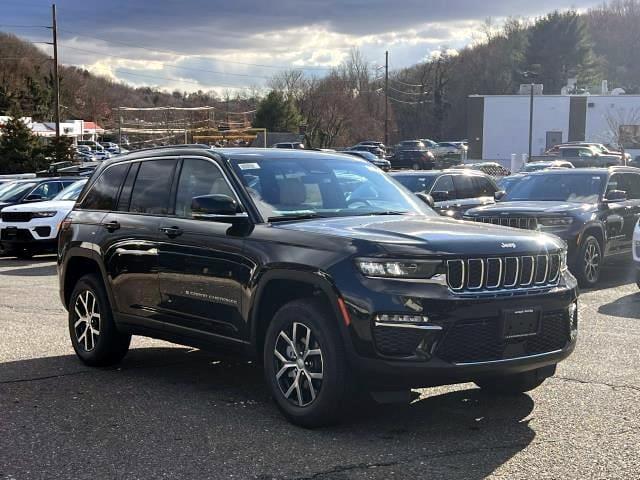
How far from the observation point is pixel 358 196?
6.26 metres

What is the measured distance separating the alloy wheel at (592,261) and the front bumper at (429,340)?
7.39 meters

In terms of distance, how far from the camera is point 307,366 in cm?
510

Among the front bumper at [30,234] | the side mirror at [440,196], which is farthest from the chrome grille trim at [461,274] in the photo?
the front bumper at [30,234]

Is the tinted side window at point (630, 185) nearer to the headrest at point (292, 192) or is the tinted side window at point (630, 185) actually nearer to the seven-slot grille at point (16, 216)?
the headrest at point (292, 192)

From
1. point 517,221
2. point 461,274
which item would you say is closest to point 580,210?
point 517,221

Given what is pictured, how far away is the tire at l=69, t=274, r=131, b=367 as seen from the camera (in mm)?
A: 6992

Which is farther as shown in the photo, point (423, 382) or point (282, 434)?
point (282, 434)

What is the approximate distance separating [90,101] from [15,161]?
87.0 metres

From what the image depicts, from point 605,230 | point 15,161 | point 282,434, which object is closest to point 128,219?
point 282,434

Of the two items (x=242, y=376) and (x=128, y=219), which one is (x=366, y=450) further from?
(x=128, y=219)

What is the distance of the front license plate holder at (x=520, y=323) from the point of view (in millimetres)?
4875

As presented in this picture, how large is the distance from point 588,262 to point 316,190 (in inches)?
276

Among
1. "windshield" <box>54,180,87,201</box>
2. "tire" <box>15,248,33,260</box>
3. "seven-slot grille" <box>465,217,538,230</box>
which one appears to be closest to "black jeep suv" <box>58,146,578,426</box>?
"seven-slot grille" <box>465,217,538,230</box>

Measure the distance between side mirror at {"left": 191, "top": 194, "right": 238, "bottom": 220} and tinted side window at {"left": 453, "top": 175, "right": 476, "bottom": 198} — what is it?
10.4 meters
